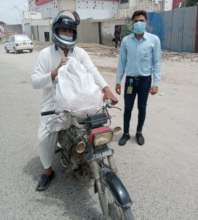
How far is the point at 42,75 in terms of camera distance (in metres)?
3.02

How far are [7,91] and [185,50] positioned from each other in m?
13.0

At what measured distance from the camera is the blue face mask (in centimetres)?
399

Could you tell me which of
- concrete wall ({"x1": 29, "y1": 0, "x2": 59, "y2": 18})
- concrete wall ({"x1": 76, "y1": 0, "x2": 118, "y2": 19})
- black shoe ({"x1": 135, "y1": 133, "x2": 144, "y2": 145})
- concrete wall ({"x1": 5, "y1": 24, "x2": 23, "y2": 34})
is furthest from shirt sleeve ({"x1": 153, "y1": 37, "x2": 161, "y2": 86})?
concrete wall ({"x1": 5, "y1": 24, "x2": 23, "y2": 34})

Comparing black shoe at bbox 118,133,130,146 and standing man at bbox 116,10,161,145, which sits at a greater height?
standing man at bbox 116,10,161,145

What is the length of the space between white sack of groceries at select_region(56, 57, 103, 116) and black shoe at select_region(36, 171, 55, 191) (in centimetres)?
115

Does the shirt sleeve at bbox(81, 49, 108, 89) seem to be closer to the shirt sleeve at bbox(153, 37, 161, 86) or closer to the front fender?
the front fender

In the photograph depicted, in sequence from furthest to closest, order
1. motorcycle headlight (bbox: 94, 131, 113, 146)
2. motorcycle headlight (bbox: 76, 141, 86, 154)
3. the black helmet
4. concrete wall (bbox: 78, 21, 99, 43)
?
concrete wall (bbox: 78, 21, 99, 43) < the black helmet < motorcycle headlight (bbox: 76, 141, 86, 154) < motorcycle headlight (bbox: 94, 131, 113, 146)

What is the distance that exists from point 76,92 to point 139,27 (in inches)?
70.5

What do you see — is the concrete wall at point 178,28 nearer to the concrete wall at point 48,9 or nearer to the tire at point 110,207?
the tire at point 110,207

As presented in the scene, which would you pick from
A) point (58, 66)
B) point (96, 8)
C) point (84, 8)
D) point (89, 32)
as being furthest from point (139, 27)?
point (96, 8)

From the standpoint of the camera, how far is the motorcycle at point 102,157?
2405 mm

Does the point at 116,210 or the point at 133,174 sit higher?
the point at 116,210

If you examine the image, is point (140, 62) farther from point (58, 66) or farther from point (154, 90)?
point (58, 66)

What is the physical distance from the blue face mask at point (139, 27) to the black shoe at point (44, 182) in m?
2.18
